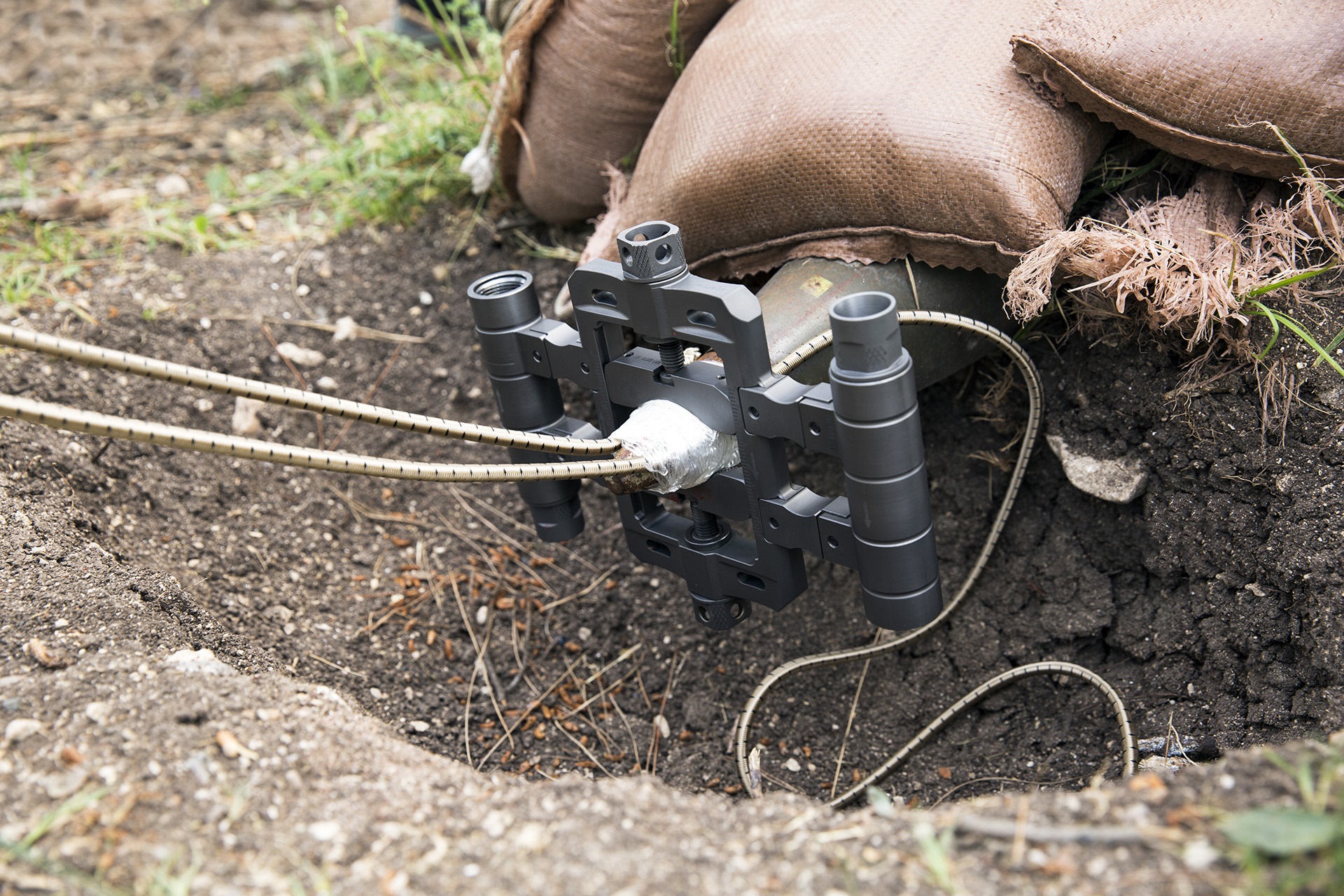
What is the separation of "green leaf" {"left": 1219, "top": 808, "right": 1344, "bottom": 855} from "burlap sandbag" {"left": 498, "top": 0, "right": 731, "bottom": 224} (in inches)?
60.5

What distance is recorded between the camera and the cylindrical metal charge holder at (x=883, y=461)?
3.67ft

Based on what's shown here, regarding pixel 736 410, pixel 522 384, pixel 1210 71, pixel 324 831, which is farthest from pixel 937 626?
pixel 324 831

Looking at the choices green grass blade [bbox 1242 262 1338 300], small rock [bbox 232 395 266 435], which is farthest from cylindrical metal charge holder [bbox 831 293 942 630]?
small rock [bbox 232 395 266 435]

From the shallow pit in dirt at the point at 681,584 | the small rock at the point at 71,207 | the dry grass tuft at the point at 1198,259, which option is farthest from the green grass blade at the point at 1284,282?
the small rock at the point at 71,207

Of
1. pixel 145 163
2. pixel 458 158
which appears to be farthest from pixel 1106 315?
pixel 145 163

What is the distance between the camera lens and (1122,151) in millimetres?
1589

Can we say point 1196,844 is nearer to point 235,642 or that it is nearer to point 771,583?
point 771,583

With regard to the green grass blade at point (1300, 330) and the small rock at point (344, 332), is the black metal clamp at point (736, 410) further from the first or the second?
the small rock at point (344, 332)

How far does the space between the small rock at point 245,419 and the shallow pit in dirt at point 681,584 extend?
0.12ft

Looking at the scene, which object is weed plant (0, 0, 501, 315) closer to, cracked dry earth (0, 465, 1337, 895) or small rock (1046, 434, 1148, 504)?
cracked dry earth (0, 465, 1337, 895)

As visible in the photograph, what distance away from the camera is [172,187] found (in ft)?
9.12

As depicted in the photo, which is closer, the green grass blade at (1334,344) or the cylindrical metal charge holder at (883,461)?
the cylindrical metal charge holder at (883,461)

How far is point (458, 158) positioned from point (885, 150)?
1322 millimetres

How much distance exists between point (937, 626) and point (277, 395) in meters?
1.15
